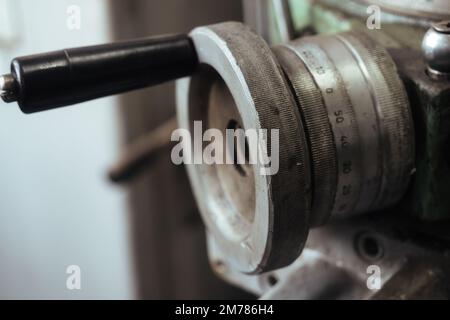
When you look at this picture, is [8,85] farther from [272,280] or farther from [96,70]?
[272,280]

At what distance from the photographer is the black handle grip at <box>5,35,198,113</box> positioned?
0.40m

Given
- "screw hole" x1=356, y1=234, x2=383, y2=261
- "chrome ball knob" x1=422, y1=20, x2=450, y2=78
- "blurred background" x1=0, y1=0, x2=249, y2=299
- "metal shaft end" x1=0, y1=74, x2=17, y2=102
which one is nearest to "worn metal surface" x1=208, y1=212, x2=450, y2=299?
"screw hole" x1=356, y1=234, x2=383, y2=261

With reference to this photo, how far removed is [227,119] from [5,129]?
71cm

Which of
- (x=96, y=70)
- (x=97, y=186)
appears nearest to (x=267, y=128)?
(x=96, y=70)

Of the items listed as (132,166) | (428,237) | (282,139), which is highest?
(282,139)

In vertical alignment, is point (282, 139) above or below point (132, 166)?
Result: above

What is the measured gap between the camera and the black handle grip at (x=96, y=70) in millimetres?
401

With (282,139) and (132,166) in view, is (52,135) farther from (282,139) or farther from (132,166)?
(282,139)

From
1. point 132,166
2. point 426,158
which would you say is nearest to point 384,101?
point 426,158

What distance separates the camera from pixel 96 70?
42 centimetres

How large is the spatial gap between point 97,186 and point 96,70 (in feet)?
2.10

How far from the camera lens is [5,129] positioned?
1100 mm

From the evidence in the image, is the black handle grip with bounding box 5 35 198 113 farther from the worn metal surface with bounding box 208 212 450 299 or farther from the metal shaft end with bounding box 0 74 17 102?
the worn metal surface with bounding box 208 212 450 299

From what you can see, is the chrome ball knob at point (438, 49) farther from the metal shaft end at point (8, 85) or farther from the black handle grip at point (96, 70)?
the metal shaft end at point (8, 85)
